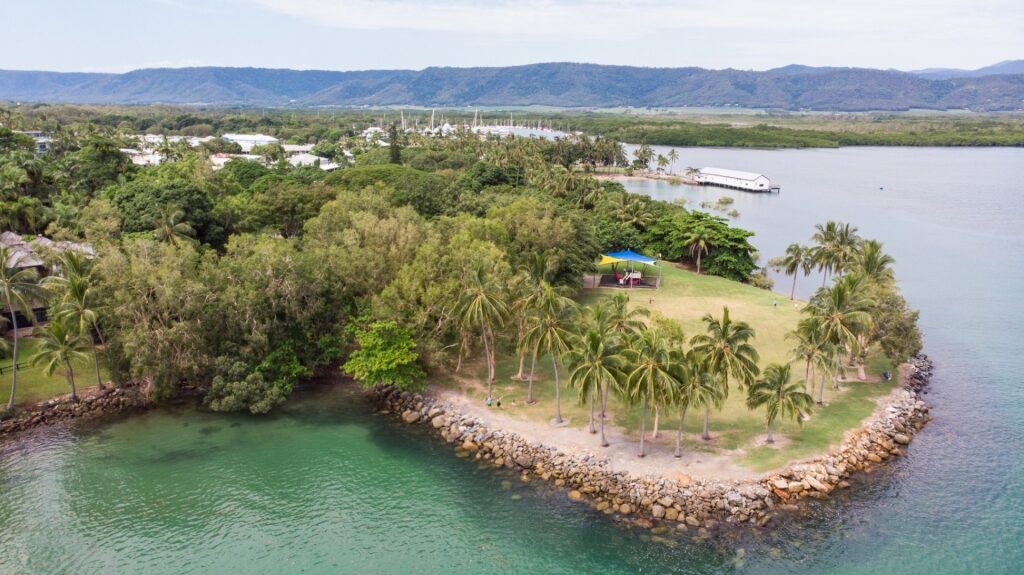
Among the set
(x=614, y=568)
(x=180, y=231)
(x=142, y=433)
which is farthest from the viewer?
(x=180, y=231)

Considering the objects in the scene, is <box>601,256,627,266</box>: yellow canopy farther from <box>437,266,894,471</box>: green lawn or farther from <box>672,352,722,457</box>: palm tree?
<box>672,352,722,457</box>: palm tree

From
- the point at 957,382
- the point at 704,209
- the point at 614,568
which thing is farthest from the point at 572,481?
the point at 704,209

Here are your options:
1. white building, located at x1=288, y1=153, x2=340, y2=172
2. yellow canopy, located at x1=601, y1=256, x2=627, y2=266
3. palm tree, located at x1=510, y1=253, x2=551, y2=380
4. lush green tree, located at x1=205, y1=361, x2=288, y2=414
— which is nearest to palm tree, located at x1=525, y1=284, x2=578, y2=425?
palm tree, located at x1=510, y1=253, x2=551, y2=380

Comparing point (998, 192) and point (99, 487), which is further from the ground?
point (998, 192)

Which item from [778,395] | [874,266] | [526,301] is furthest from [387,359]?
[874,266]

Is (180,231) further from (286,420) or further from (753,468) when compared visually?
(753,468)

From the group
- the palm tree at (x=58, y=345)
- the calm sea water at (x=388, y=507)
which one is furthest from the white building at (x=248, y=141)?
the calm sea water at (x=388, y=507)
